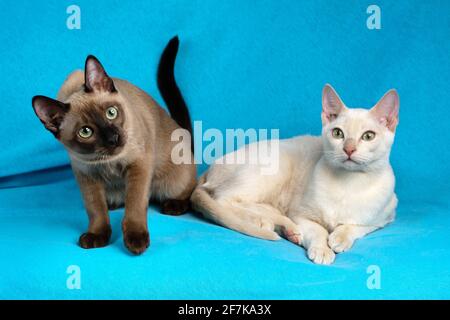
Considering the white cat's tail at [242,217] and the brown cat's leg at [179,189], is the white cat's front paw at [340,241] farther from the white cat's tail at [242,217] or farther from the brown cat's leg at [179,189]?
the brown cat's leg at [179,189]

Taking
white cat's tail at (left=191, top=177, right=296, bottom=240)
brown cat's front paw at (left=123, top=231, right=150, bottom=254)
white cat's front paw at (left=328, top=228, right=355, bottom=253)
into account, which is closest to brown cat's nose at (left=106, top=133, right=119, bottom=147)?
brown cat's front paw at (left=123, top=231, right=150, bottom=254)

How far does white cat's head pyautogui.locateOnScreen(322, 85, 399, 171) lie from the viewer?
168 cm

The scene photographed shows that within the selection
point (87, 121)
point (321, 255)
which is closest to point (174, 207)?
point (87, 121)

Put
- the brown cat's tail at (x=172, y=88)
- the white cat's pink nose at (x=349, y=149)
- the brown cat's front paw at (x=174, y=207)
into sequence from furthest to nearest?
the brown cat's tail at (x=172, y=88) < the brown cat's front paw at (x=174, y=207) < the white cat's pink nose at (x=349, y=149)

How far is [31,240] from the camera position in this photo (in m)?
1.71

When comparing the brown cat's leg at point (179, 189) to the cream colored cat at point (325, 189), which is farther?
the brown cat's leg at point (179, 189)

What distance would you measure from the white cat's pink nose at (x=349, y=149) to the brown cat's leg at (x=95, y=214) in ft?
2.47

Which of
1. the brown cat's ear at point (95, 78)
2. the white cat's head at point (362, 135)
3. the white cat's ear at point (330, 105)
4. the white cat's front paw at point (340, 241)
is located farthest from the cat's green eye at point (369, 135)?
the brown cat's ear at point (95, 78)

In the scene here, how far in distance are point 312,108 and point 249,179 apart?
650 millimetres

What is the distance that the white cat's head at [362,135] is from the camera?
5.52 feet

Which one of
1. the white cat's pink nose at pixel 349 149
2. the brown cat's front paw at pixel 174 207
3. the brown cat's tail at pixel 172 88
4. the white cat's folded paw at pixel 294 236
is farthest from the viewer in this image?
the brown cat's tail at pixel 172 88

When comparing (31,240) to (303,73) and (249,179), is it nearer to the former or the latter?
(249,179)

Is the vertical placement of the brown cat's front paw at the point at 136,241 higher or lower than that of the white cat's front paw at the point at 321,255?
higher

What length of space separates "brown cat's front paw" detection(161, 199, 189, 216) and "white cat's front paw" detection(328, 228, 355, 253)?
1.83 feet
